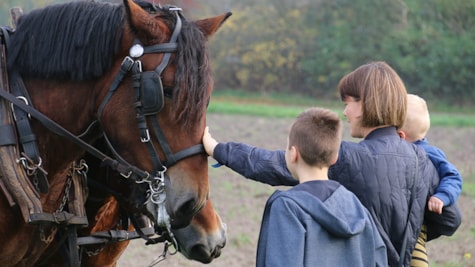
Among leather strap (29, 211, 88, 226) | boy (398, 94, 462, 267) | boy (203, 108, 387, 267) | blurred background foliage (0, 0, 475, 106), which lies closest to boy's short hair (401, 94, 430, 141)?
boy (398, 94, 462, 267)

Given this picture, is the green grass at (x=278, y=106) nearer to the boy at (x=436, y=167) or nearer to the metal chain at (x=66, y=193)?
the boy at (x=436, y=167)

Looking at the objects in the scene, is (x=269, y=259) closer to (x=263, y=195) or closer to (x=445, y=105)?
(x=263, y=195)

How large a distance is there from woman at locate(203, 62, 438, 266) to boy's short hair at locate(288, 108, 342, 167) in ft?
1.24

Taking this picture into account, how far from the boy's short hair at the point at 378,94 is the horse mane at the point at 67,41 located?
42.5 inches

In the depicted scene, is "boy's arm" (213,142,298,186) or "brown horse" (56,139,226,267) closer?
"boy's arm" (213,142,298,186)

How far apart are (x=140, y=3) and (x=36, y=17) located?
1.54 feet

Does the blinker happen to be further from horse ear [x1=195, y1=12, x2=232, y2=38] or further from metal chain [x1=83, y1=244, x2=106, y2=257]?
metal chain [x1=83, y1=244, x2=106, y2=257]

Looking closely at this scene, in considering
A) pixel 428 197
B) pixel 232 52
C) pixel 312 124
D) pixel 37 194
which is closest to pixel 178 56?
pixel 312 124

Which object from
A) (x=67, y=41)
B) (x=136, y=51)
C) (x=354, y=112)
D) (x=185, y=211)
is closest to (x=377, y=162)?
(x=354, y=112)

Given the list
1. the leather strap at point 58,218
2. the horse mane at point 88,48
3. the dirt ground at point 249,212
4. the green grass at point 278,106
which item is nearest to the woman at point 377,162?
the horse mane at point 88,48

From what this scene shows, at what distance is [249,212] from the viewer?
801cm

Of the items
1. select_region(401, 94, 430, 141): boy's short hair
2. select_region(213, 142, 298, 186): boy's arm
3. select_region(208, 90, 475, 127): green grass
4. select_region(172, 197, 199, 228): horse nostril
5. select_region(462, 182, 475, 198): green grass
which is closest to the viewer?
select_region(172, 197, 199, 228): horse nostril

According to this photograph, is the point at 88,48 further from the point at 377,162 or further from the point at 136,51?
the point at 377,162

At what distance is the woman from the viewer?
307cm
